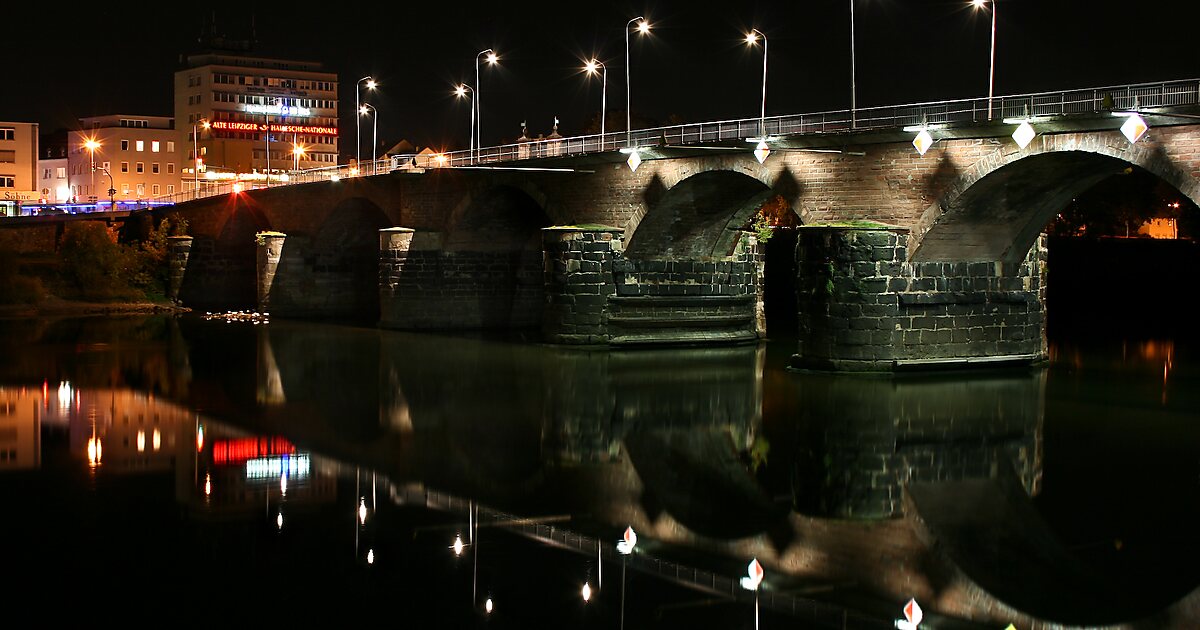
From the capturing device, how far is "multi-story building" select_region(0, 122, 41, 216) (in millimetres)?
124312

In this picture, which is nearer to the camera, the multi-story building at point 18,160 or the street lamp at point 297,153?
the street lamp at point 297,153

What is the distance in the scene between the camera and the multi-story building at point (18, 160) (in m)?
124

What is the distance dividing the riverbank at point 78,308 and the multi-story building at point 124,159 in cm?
6520

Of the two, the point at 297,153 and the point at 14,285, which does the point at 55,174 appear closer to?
the point at 297,153

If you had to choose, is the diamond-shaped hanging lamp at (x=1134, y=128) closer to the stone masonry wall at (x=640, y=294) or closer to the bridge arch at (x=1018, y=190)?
the bridge arch at (x=1018, y=190)

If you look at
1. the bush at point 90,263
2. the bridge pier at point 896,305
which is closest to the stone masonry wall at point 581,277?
the bridge pier at point 896,305

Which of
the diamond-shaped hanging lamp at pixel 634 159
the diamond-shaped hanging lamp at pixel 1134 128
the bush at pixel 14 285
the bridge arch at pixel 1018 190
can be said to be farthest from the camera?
the bush at pixel 14 285

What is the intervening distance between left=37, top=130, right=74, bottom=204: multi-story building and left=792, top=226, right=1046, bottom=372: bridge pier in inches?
4435

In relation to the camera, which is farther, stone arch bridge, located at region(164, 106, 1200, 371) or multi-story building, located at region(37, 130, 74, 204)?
multi-story building, located at region(37, 130, 74, 204)

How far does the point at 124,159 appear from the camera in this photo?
5172 inches

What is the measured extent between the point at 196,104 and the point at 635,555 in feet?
436

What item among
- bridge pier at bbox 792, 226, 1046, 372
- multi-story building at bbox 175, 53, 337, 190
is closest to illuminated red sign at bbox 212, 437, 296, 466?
bridge pier at bbox 792, 226, 1046, 372

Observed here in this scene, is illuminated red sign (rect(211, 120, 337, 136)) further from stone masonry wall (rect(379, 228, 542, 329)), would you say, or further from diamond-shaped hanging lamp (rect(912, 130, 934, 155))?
diamond-shaped hanging lamp (rect(912, 130, 934, 155))

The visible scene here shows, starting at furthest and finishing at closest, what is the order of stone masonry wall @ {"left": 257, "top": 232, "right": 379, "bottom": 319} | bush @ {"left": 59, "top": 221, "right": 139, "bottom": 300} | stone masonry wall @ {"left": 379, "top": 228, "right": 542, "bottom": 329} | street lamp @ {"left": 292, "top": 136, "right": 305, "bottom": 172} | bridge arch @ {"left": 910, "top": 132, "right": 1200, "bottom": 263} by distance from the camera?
street lamp @ {"left": 292, "top": 136, "right": 305, "bottom": 172}, bush @ {"left": 59, "top": 221, "right": 139, "bottom": 300}, stone masonry wall @ {"left": 257, "top": 232, "right": 379, "bottom": 319}, stone masonry wall @ {"left": 379, "top": 228, "right": 542, "bottom": 329}, bridge arch @ {"left": 910, "top": 132, "right": 1200, "bottom": 263}
